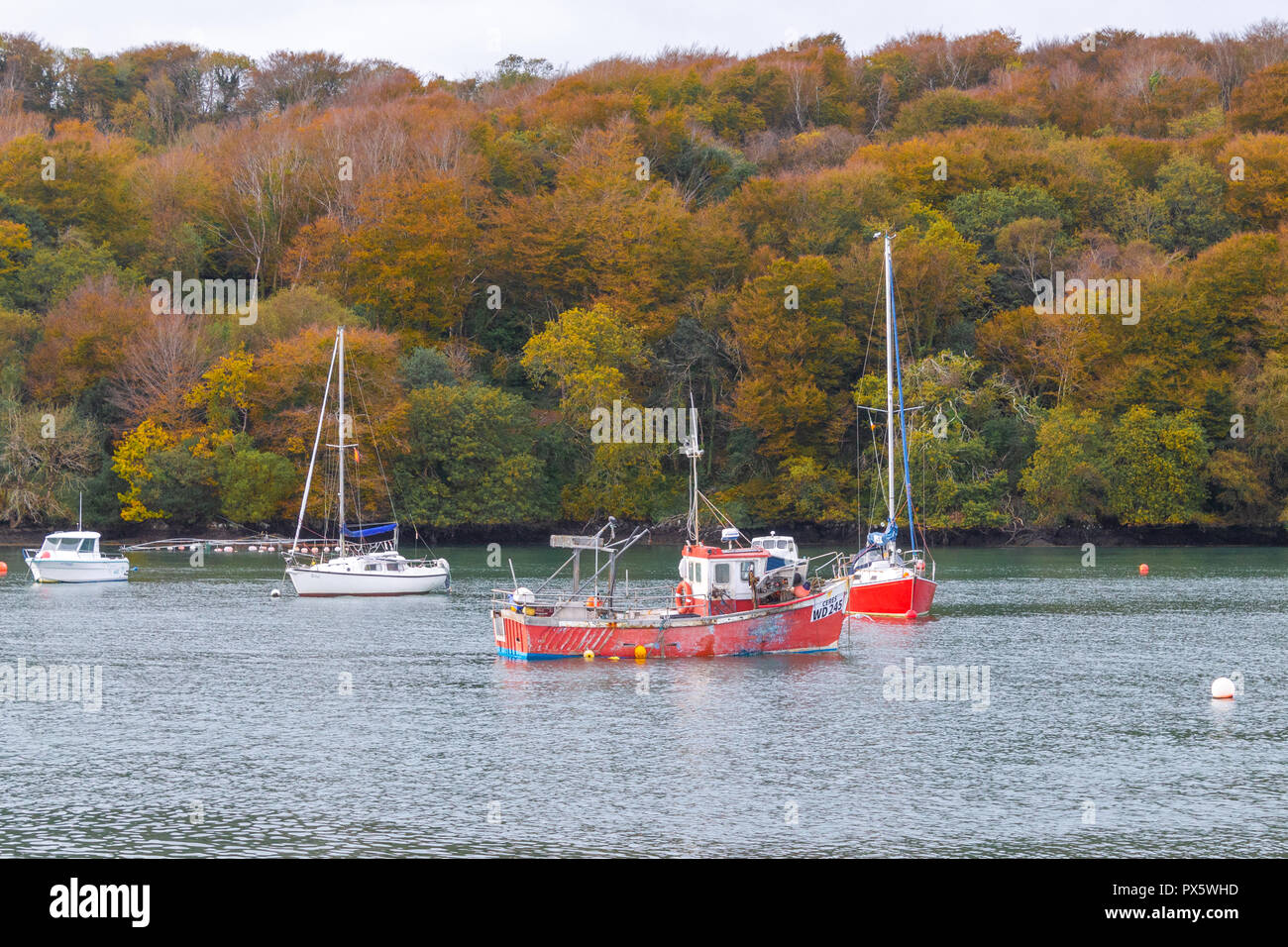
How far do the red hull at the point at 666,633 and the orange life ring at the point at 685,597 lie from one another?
91cm

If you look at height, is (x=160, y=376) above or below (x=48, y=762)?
above

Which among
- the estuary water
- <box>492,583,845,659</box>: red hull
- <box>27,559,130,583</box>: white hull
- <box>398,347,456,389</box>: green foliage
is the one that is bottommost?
the estuary water

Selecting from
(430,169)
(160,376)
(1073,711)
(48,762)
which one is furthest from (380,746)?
(430,169)

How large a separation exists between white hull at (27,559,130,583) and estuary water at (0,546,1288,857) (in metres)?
16.1

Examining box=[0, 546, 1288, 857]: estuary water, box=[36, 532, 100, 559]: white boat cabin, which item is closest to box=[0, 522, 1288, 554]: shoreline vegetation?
box=[36, 532, 100, 559]: white boat cabin

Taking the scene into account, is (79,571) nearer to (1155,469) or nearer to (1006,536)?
(1006,536)

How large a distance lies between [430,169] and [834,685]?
280ft

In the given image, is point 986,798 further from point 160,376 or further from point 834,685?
point 160,376

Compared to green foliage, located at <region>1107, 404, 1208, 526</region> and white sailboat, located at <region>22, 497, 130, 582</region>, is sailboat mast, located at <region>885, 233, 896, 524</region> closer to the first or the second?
green foliage, located at <region>1107, 404, 1208, 526</region>

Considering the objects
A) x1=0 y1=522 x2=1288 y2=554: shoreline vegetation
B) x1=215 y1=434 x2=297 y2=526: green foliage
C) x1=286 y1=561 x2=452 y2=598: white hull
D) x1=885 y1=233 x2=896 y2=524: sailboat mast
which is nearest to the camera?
x1=885 y1=233 x2=896 y2=524: sailboat mast

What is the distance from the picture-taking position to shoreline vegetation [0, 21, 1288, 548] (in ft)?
335

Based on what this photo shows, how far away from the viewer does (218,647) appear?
5150cm

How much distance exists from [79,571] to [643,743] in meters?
51.3

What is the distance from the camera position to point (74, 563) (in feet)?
252
